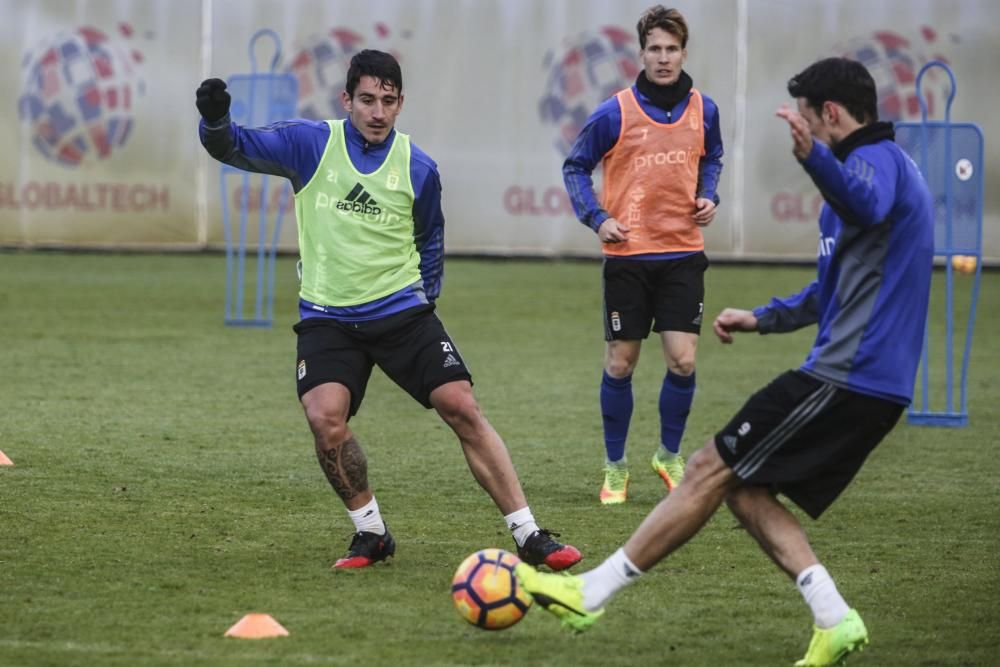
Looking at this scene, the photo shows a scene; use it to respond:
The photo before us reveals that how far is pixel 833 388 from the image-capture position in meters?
4.87

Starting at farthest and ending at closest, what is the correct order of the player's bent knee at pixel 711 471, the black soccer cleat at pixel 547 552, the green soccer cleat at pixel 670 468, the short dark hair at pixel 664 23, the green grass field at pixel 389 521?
the green soccer cleat at pixel 670 468 < the short dark hair at pixel 664 23 < the black soccer cleat at pixel 547 552 < the green grass field at pixel 389 521 < the player's bent knee at pixel 711 471

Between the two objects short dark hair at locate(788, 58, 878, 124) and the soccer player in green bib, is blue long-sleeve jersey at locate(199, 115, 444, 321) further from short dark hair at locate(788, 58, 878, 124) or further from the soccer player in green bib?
short dark hair at locate(788, 58, 878, 124)

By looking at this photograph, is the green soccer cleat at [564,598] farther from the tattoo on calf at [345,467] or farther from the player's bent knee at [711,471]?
the tattoo on calf at [345,467]

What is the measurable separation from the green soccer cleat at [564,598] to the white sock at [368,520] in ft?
4.40

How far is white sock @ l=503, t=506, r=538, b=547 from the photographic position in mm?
6254

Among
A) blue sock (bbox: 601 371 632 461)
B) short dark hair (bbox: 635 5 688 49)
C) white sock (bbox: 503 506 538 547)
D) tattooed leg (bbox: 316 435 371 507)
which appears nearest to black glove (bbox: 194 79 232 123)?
tattooed leg (bbox: 316 435 371 507)

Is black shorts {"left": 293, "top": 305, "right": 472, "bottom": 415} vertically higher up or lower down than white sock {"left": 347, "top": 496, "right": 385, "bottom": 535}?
higher up

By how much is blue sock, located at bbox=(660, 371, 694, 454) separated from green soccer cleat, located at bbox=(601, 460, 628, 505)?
1.02 ft

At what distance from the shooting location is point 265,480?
8.12 m

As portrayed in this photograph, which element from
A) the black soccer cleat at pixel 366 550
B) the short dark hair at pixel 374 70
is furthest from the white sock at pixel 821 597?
the short dark hair at pixel 374 70

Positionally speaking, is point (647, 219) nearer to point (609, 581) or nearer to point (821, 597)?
point (609, 581)

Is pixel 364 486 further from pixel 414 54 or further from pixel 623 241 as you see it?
pixel 414 54

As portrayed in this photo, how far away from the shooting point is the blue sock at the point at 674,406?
800 centimetres

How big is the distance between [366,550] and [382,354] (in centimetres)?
75
